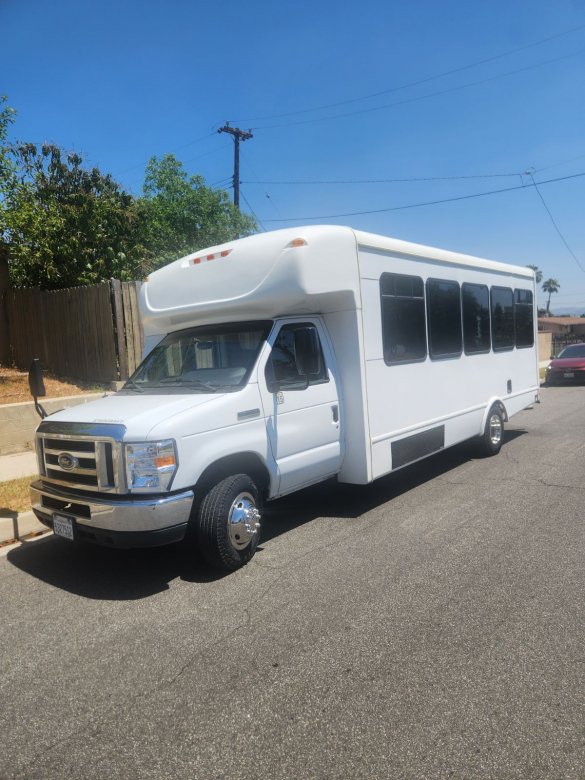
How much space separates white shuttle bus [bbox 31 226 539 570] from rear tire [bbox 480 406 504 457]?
1029 millimetres

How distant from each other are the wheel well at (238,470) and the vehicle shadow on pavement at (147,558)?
0.68 m

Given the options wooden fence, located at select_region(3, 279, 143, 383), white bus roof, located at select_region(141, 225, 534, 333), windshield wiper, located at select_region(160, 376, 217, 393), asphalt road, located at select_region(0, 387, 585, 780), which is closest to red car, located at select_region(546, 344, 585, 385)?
wooden fence, located at select_region(3, 279, 143, 383)

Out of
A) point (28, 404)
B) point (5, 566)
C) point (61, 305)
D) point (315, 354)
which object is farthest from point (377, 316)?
point (61, 305)

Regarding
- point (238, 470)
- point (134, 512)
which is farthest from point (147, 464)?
point (238, 470)

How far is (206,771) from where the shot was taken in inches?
104

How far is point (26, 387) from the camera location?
11586 millimetres

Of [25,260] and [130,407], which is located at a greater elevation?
[25,260]

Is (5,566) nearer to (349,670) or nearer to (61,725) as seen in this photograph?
(61,725)

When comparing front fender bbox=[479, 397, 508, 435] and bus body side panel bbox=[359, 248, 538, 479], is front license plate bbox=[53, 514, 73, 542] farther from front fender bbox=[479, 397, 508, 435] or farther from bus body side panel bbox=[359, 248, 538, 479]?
front fender bbox=[479, 397, 508, 435]

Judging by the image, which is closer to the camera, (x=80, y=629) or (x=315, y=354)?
(x=80, y=629)

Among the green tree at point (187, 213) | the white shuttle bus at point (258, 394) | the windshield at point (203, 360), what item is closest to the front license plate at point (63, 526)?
the white shuttle bus at point (258, 394)

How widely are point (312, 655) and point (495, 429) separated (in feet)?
21.0

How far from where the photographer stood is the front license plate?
467 cm

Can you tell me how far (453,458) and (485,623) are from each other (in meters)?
5.45
